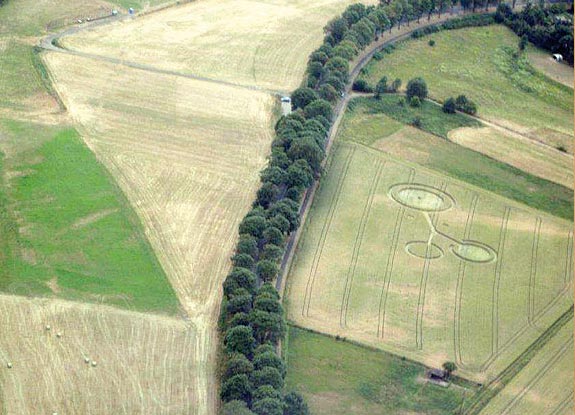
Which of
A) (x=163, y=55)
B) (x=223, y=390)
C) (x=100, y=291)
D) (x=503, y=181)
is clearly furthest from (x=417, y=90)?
(x=223, y=390)

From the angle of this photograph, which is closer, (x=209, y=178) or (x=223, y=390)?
(x=223, y=390)

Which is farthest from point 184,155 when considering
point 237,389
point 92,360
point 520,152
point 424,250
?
point 237,389

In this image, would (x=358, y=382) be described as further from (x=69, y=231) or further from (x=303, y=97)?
(x=303, y=97)

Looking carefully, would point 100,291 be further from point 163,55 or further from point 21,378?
point 163,55

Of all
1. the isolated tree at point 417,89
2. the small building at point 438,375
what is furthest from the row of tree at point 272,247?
the small building at point 438,375

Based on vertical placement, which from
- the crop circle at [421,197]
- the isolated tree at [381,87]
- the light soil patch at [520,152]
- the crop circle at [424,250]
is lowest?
the crop circle at [424,250]

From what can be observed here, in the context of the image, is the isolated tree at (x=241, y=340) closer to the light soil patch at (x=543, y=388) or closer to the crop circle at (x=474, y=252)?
the light soil patch at (x=543, y=388)
